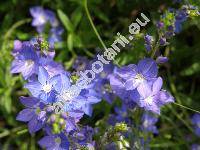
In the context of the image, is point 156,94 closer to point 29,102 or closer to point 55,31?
point 29,102

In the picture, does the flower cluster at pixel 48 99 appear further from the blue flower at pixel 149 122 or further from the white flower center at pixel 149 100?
the blue flower at pixel 149 122

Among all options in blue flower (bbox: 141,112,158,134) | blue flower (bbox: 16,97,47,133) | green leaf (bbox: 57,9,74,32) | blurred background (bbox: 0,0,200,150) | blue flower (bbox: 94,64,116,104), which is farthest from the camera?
green leaf (bbox: 57,9,74,32)

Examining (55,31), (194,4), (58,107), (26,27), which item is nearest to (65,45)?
(55,31)

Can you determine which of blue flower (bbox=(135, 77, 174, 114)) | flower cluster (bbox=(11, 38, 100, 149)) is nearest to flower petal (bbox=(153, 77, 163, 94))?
blue flower (bbox=(135, 77, 174, 114))

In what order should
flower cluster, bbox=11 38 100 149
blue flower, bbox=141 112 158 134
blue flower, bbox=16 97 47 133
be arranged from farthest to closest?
1. blue flower, bbox=141 112 158 134
2. blue flower, bbox=16 97 47 133
3. flower cluster, bbox=11 38 100 149

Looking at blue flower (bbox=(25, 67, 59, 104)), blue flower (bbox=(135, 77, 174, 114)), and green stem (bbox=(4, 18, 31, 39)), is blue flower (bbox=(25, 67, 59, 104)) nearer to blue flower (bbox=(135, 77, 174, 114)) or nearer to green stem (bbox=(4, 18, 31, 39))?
blue flower (bbox=(135, 77, 174, 114))

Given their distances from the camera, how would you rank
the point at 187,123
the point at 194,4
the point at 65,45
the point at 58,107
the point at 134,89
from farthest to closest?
the point at 65,45, the point at 187,123, the point at 194,4, the point at 134,89, the point at 58,107

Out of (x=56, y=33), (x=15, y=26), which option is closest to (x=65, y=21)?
(x=56, y=33)
